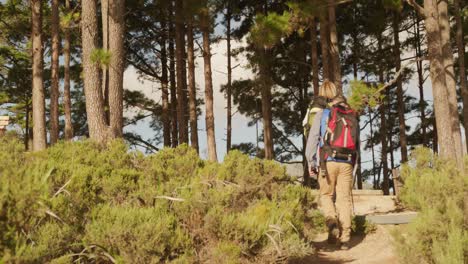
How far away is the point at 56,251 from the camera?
9.54 ft

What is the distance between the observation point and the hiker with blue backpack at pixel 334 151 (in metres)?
5.64

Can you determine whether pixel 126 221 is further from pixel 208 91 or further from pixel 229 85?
pixel 229 85

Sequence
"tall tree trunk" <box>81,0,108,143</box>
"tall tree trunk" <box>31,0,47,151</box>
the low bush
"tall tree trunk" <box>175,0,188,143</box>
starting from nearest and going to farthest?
the low bush, "tall tree trunk" <box>81,0,108,143</box>, "tall tree trunk" <box>31,0,47,151</box>, "tall tree trunk" <box>175,0,188,143</box>

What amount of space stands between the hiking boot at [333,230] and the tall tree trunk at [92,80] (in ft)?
13.8

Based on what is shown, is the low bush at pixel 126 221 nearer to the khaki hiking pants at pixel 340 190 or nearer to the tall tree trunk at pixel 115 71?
the khaki hiking pants at pixel 340 190

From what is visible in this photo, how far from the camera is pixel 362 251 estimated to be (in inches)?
235

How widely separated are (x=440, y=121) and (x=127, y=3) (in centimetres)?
1522

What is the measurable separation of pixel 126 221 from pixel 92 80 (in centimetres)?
586

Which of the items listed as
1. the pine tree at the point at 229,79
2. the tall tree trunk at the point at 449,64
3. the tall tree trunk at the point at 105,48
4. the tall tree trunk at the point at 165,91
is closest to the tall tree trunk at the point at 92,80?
the tall tree trunk at the point at 105,48

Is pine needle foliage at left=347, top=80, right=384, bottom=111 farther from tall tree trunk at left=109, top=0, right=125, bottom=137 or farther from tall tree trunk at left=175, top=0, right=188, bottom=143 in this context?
tall tree trunk at left=175, top=0, right=188, bottom=143

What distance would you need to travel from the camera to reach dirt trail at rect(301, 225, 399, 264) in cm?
529

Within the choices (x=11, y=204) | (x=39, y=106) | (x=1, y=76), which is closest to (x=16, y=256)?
(x=11, y=204)

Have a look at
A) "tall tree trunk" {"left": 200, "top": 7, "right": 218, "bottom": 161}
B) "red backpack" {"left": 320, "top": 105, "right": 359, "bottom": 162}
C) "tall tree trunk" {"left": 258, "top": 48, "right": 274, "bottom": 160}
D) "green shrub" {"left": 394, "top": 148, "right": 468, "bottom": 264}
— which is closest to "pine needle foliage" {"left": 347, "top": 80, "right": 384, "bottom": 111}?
"red backpack" {"left": 320, "top": 105, "right": 359, "bottom": 162}

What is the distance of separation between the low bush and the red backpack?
3.49ft
